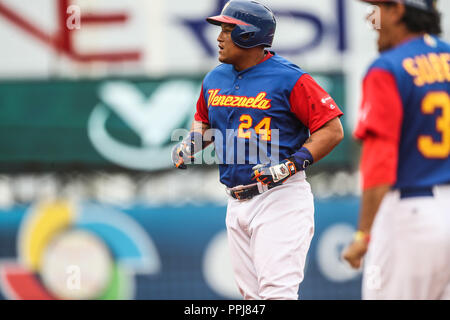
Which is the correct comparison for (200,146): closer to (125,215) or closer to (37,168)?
(125,215)

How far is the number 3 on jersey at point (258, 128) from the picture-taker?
5027 millimetres

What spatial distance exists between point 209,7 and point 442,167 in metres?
8.18

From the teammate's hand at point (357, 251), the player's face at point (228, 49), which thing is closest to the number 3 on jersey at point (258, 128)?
the player's face at point (228, 49)

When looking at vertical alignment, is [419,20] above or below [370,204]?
above

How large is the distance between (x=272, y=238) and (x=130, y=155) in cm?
669

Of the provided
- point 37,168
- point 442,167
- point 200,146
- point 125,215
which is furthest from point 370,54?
point 442,167

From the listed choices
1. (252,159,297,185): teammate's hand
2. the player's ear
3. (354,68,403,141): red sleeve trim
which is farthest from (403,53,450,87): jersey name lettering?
(252,159,297,185): teammate's hand

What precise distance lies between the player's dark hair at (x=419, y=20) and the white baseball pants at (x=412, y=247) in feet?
2.81

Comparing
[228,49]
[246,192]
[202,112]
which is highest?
[228,49]

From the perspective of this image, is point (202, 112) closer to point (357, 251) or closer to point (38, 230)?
point (357, 251)

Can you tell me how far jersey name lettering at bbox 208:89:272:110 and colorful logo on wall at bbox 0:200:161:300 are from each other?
620cm

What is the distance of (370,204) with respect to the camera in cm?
405

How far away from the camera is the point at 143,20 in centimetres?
1223

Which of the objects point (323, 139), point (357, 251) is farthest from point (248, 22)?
point (357, 251)
